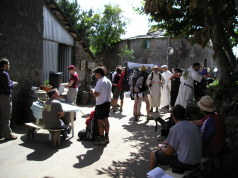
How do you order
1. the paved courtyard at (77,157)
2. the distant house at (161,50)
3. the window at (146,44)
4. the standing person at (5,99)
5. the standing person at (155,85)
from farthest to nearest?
the window at (146,44) → the distant house at (161,50) → the standing person at (155,85) → the standing person at (5,99) → the paved courtyard at (77,157)

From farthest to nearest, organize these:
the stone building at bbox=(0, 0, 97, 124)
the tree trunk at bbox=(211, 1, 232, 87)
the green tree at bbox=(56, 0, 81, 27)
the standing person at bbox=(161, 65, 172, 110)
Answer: the green tree at bbox=(56, 0, 81, 27)
the standing person at bbox=(161, 65, 172, 110)
the stone building at bbox=(0, 0, 97, 124)
the tree trunk at bbox=(211, 1, 232, 87)

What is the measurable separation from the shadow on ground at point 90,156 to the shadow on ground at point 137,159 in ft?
1.35

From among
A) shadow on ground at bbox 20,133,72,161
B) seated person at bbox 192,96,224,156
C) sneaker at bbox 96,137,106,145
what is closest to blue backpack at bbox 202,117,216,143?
seated person at bbox 192,96,224,156

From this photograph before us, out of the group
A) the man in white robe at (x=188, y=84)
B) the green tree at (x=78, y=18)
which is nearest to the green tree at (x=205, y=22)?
the man in white robe at (x=188, y=84)

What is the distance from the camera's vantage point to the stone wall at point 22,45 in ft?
25.2

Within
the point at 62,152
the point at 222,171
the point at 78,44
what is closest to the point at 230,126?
the point at 222,171

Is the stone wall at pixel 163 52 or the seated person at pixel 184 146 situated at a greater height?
the stone wall at pixel 163 52

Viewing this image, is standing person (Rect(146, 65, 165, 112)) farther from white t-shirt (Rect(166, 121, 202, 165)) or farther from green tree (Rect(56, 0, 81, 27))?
green tree (Rect(56, 0, 81, 27))

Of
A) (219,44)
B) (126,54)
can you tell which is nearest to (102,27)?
(126,54)

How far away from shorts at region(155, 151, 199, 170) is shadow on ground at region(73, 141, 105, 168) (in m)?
1.54

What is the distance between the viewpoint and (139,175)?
4934 millimetres

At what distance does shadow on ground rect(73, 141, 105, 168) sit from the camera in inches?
211

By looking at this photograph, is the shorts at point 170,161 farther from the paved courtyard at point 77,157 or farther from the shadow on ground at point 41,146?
the shadow on ground at point 41,146

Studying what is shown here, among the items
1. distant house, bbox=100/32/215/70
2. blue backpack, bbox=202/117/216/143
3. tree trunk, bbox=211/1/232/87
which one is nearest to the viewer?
blue backpack, bbox=202/117/216/143
